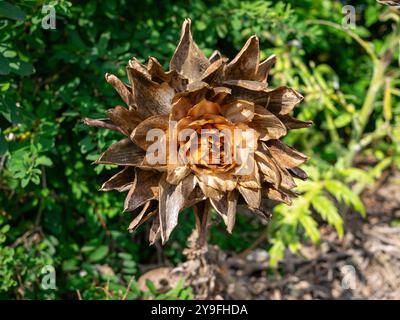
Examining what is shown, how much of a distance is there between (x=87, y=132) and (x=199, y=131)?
1.81 ft

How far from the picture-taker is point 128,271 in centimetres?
180

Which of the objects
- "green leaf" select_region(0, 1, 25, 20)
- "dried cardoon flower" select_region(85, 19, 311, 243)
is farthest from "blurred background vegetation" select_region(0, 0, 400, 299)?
"dried cardoon flower" select_region(85, 19, 311, 243)

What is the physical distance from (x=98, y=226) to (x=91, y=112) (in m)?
0.42

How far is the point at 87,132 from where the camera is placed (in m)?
1.57

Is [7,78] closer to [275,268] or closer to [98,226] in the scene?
[98,226]

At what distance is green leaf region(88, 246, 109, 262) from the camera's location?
5.83 feet

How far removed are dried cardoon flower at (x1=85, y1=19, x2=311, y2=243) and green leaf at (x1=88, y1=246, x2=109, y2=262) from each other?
2.14ft

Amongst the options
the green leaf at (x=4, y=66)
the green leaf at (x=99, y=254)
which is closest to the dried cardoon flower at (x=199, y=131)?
the green leaf at (x=4, y=66)

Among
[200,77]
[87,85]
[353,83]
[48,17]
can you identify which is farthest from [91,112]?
[353,83]

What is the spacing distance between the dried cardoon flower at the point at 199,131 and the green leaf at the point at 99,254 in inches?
25.6

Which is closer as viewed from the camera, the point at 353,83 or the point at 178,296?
the point at 178,296

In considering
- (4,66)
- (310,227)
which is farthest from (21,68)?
(310,227)

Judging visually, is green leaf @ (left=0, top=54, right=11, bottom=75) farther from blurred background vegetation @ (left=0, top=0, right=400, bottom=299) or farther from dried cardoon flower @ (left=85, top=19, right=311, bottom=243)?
dried cardoon flower @ (left=85, top=19, right=311, bottom=243)

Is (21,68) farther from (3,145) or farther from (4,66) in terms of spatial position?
(3,145)
